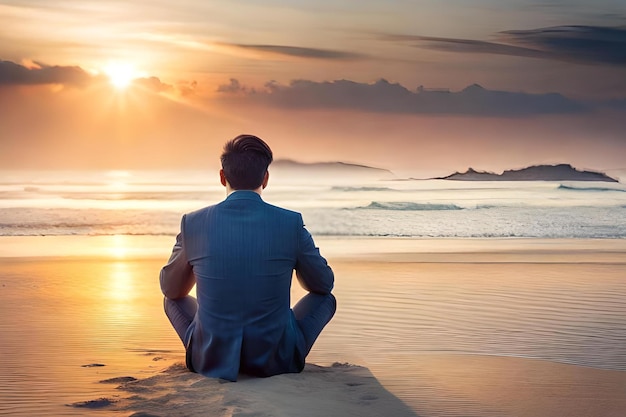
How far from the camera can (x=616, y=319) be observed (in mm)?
7641

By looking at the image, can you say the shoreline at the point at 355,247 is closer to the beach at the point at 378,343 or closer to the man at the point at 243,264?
the beach at the point at 378,343

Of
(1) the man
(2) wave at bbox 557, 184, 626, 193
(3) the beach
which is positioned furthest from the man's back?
(2) wave at bbox 557, 184, 626, 193

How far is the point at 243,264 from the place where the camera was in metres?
4.71

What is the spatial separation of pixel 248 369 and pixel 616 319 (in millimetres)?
3970

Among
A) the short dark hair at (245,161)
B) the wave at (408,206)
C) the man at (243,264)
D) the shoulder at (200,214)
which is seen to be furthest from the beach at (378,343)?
the wave at (408,206)

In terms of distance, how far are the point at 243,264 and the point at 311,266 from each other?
1.22 ft

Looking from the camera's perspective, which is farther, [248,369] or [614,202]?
[614,202]

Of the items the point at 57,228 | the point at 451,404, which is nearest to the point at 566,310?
the point at 451,404

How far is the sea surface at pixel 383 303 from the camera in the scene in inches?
213

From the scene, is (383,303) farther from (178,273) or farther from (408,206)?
(408,206)

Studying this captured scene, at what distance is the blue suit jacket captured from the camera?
4707mm

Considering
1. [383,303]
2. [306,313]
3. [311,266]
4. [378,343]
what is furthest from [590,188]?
[311,266]

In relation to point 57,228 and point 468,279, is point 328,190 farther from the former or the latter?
point 468,279

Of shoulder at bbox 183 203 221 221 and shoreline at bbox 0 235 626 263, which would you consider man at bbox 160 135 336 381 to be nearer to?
shoulder at bbox 183 203 221 221
